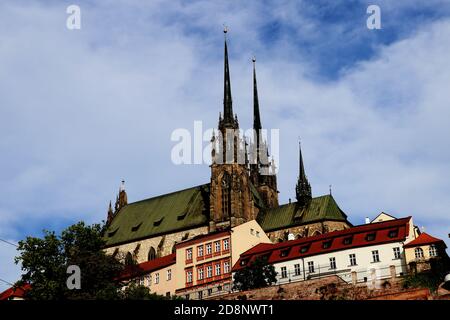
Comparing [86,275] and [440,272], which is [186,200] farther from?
[440,272]

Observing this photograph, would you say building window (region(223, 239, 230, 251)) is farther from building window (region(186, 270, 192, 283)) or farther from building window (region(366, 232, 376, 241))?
building window (region(366, 232, 376, 241))

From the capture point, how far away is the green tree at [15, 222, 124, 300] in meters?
66.1

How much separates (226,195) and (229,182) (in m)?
1.88

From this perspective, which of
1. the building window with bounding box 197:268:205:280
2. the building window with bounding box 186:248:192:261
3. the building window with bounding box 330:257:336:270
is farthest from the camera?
the building window with bounding box 186:248:192:261

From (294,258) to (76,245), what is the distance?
23077 millimetres

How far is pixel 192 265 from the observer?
260ft

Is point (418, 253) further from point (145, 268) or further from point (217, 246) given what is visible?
point (145, 268)

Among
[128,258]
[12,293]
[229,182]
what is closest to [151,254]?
→ [128,258]

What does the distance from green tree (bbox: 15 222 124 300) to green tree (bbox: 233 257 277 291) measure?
37.7 feet

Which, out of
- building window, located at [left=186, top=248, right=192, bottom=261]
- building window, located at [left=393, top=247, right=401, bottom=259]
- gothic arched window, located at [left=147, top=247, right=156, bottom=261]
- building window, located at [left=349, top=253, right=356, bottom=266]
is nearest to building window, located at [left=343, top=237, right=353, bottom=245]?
building window, located at [left=349, top=253, right=356, bottom=266]

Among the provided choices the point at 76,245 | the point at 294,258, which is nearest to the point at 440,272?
the point at 294,258

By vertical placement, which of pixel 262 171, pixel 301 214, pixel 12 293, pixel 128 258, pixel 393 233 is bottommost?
pixel 12 293

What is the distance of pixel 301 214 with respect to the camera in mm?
98562
